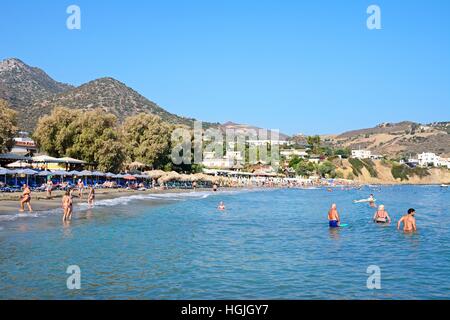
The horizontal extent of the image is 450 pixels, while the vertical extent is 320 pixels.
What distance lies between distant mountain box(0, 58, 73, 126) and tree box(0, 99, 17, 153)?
277 feet

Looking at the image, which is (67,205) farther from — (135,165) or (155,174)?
(135,165)

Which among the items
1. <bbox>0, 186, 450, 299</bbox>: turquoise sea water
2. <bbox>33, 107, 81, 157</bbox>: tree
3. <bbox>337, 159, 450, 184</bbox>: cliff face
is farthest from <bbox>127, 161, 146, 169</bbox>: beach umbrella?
<bbox>337, 159, 450, 184</bbox>: cliff face

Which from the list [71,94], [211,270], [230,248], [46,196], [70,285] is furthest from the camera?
[71,94]

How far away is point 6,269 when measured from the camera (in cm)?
1165

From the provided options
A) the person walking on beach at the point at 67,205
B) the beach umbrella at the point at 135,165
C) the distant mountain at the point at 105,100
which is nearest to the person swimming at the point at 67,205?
the person walking on beach at the point at 67,205

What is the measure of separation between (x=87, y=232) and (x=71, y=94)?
13148cm

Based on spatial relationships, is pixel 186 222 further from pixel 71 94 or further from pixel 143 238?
pixel 71 94

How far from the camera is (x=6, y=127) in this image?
4262cm

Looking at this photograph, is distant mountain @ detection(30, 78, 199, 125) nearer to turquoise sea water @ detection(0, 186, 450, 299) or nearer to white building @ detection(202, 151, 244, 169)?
white building @ detection(202, 151, 244, 169)

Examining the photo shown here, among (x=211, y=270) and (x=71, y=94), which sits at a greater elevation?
(x=71, y=94)

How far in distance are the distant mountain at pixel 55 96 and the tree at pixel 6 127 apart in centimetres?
7119

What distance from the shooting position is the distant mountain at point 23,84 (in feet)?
437

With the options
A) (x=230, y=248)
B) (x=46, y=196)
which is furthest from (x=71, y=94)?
(x=230, y=248)

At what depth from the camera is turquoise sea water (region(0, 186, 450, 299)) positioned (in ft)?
34.5
